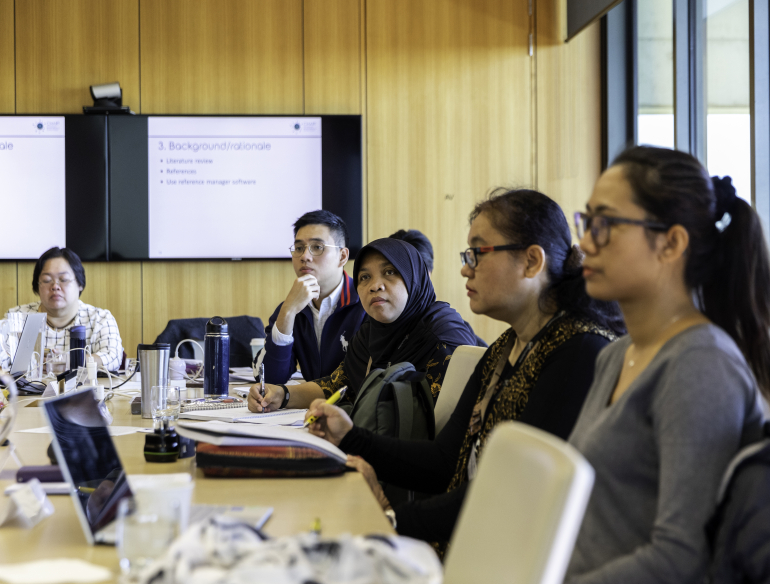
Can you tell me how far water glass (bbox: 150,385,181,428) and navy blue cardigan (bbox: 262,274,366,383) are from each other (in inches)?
38.6

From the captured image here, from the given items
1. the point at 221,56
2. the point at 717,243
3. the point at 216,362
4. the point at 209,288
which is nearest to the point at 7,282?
the point at 209,288

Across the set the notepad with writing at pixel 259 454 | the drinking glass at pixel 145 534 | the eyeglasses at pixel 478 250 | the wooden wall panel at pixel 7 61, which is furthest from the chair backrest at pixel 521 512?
the wooden wall panel at pixel 7 61

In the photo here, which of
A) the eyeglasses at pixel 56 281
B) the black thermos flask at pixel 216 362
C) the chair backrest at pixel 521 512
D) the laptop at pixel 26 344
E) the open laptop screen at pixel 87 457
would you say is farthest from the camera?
the eyeglasses at pixel 56 281

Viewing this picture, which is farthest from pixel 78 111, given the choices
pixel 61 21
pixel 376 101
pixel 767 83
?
pixel 767 83

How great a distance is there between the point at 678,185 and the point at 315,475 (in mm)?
843

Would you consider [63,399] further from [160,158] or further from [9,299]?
[9,299]

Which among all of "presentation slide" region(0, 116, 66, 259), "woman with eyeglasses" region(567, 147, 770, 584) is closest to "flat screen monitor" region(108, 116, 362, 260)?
"presentation slide" region(0, 116, 66, 259)

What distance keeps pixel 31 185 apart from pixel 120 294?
885 mm

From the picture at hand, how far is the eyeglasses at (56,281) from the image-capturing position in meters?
3.93

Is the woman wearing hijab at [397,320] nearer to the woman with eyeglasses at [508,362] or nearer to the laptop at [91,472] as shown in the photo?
the woman with eyeglasses at [508,362]

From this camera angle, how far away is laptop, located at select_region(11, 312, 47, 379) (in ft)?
9.45

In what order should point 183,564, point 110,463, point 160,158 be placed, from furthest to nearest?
1. point 160,158
2. point 110,463
3. point 183,564

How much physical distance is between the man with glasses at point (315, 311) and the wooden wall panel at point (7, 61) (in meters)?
2.57

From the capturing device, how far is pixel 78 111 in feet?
16.0
